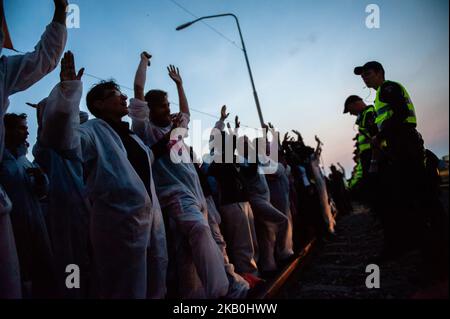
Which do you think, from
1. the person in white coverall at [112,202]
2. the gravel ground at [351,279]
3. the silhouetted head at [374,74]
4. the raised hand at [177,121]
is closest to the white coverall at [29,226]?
the person in white coverall at [112,202]

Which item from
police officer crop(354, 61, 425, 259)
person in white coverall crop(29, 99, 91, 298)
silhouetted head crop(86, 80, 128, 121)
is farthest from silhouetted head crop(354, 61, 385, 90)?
person in white coverall crop(29, 99, 91, 298)

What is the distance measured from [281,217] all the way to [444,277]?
235 cm

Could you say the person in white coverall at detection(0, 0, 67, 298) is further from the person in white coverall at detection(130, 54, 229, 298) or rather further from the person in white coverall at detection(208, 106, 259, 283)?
the person in white coverall at detection(208, 106, 259, 283)

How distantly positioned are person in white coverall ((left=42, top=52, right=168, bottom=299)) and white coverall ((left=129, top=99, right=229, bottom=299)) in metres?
0.34

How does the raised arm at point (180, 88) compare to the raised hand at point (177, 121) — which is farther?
the raised arm at point (180, 88)

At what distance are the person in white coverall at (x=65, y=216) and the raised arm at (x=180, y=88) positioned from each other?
128 centimetres

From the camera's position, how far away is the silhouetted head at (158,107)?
10.8 ft

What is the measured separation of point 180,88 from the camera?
3.58 m

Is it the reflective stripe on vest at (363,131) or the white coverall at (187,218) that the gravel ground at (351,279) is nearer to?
the white coverall at (187,218)

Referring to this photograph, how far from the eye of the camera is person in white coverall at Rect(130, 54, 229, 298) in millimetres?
2539

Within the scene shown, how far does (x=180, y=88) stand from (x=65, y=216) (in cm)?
183

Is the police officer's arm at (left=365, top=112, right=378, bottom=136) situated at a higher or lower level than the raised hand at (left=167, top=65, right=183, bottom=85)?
lower

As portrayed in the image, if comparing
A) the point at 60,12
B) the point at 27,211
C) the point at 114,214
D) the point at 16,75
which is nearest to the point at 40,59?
the point at 16,75
